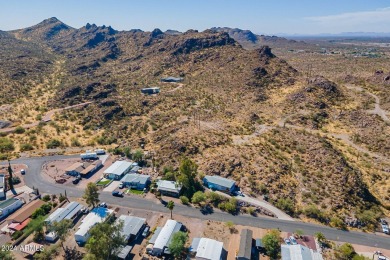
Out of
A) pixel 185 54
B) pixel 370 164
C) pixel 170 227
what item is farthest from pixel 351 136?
pixel 185 54

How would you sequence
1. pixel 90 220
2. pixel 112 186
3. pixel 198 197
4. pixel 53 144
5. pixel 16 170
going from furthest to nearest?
pixel 53 144 < pixel 16 170 < pixel 112 186 < pixel 198 197 < pixel 90 220

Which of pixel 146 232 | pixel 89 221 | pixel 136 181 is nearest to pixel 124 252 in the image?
pixel 146 232

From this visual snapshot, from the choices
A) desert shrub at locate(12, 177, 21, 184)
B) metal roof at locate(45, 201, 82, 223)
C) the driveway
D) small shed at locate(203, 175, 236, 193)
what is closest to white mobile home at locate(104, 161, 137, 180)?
the driveway

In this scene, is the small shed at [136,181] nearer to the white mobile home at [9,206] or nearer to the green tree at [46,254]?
the white mobile home at [9,206]

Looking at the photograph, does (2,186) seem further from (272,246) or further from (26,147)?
(272,246)

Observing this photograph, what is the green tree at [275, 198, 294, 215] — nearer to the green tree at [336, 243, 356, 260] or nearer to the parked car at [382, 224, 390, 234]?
the green tree at [336, 243, 356, 260]

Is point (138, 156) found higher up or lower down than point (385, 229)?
higher up

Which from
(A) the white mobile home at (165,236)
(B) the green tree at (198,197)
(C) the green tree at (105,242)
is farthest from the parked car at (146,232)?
(B) the green tree at (198,197)
